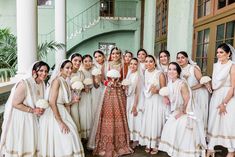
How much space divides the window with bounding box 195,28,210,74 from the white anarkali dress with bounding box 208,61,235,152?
70.2 inches

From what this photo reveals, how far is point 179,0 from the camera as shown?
588 cm

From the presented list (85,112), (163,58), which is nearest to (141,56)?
(163,58)

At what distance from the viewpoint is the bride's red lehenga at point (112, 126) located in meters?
3.18

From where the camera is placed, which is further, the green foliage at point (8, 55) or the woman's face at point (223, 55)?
the green foliage at point (8, 55)

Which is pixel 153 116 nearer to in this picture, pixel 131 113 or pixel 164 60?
pixel 131 113

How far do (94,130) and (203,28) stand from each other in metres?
3.11

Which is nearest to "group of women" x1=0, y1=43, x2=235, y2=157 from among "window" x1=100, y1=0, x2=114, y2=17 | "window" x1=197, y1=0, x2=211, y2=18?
"window" x1=197, y1=0, x2=211, y2=18

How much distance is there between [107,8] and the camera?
13484 mm

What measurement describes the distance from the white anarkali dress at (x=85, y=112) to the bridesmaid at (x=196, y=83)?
1377 millimetres

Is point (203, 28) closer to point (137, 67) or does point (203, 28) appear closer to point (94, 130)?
point (137, 67)

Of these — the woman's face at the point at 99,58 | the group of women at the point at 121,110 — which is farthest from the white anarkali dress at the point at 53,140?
the woman's face at the point at 99,58

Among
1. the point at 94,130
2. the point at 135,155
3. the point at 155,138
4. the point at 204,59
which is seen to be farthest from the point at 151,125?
the point at 204,59

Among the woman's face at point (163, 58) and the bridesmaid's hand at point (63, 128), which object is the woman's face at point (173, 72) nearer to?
the woman's face at point (163, 58)

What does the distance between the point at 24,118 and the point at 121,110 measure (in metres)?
1.25
